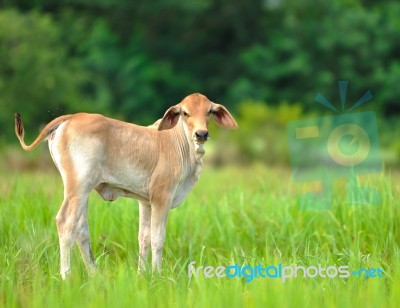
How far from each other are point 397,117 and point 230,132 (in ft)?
35.0

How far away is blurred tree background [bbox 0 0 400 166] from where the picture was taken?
2494 centimetres

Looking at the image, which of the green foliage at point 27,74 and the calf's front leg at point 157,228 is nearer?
the calf's front leg at point 157,228

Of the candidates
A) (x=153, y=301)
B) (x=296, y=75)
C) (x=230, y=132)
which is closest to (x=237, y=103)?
(x=296, y=75)

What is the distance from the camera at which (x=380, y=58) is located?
25500mm

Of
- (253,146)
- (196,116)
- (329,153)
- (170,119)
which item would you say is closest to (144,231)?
(170,119)

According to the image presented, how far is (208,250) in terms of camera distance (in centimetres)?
459

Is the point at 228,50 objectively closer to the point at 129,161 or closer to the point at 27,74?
the point at 27,74

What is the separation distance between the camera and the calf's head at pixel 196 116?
408 centimetres

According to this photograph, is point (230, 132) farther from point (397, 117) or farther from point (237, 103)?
point (397, 117)

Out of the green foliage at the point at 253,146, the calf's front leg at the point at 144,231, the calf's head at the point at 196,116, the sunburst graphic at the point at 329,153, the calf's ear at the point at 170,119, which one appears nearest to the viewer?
the calf's head at the point at 196,116

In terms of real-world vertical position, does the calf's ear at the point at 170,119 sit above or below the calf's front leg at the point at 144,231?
above

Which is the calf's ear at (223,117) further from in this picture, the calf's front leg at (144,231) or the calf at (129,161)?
the calf's front leg at (144,231)

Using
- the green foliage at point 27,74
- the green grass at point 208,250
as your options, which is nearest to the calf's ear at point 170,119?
the green grass at point 208,250

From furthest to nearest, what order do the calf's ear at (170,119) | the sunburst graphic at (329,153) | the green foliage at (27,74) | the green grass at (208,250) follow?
1. the green foliage at (27,74)
2. the sunburst graphic at (329,153)
3. the calf's ear at (170,119)
4. the green grass at (208,250)
